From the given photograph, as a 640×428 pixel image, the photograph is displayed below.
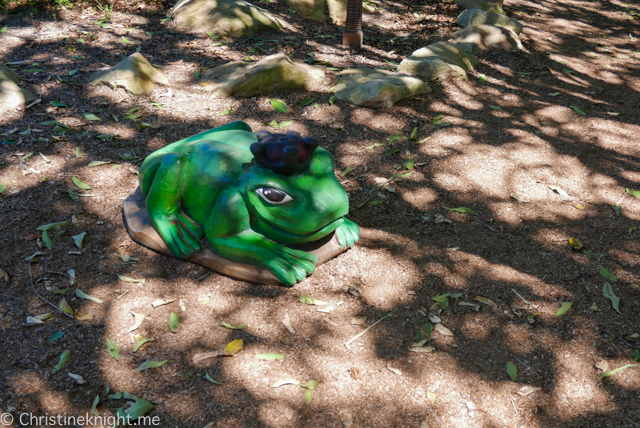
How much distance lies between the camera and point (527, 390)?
246 centimetres

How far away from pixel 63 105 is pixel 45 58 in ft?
4.19

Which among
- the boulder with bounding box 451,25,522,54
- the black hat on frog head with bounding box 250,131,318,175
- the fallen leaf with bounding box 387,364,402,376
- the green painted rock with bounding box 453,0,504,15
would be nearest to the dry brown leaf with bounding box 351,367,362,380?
the fallen leaf with bounding box 387,364,402,376

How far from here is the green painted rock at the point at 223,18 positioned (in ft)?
21.1

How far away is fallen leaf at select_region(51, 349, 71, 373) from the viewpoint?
97.5 inches

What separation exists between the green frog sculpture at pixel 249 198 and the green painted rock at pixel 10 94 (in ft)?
8.40

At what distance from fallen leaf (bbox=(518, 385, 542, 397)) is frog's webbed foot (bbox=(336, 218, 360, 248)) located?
1.35 metres

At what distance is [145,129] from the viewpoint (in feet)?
15.1

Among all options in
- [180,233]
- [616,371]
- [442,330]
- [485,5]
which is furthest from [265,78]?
[485,5]

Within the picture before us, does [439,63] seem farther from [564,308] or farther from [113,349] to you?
[113,349]

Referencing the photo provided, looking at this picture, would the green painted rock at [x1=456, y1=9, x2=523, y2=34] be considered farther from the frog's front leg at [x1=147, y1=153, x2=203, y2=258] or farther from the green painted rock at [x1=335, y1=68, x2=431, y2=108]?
the frog's front leg at [x1=147, y1=153, x2=203, y2=258]

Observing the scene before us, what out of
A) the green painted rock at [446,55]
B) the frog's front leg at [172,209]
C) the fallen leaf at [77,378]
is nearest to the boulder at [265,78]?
the green painted rock at [446,55]

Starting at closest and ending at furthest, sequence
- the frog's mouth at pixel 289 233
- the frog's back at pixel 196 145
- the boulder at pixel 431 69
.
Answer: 1. the frog's mouth at pixel 289 233
2. the frog's back at pixel 196 145
3. the boulder at pixel 431 69

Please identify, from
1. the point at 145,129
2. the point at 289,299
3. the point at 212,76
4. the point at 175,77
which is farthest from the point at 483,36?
the point at 289,299

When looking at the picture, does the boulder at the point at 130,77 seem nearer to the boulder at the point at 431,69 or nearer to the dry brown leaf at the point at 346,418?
the boulder at the point at 431,69
